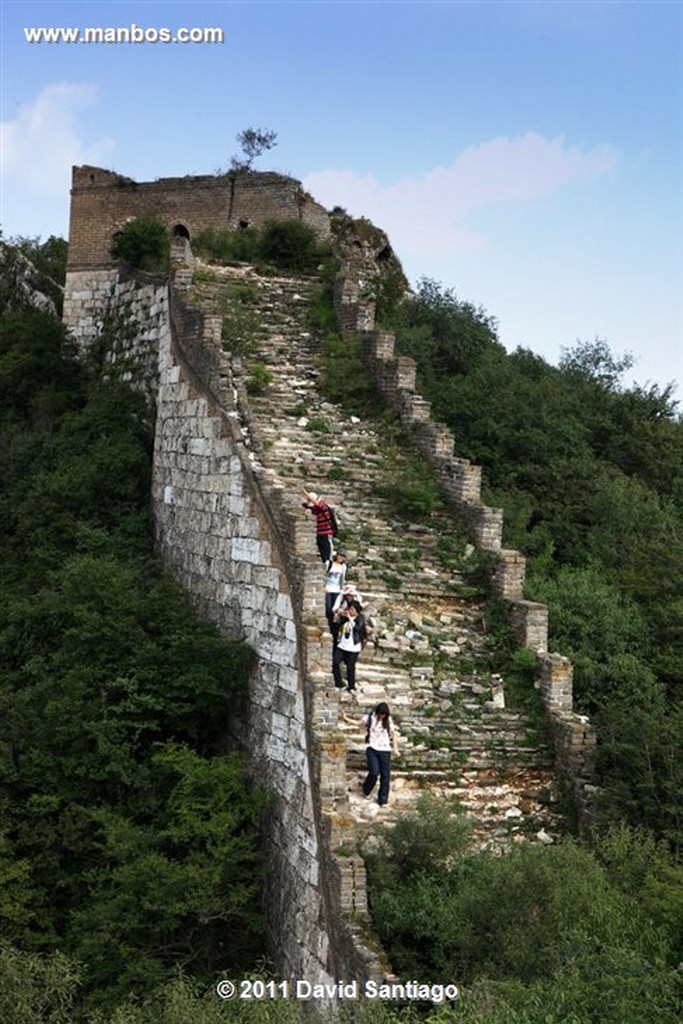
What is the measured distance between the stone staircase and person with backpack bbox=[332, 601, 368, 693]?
154 mm

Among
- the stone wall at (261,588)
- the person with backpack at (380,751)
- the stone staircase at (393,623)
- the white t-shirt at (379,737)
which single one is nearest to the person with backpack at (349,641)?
the stone staircase at (393,623)

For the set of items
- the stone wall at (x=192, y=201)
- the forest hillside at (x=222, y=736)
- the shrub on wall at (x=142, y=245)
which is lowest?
the forest hillside at (x=222, y=736)

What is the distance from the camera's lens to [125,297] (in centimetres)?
2517

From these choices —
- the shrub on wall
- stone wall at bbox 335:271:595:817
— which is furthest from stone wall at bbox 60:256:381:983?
stone wall at bbox 335:271:595:817

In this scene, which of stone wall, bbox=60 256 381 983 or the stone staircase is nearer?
stone wall, bbox=60 256 381 983

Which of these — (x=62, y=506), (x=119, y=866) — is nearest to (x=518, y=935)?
(x=119, y=866)

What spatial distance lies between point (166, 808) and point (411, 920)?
13.4ft

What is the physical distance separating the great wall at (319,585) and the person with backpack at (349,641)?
19 cm

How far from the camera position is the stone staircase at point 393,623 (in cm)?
1485

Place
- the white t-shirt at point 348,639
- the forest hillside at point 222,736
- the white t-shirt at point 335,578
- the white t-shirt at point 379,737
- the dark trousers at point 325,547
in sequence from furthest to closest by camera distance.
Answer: the dark trousers at point 325,547, the white t-shirt at point 335,578, the white t-shirt at point 348,639, the white t-shirt at point 379,737, the forest hillside at point 222,736

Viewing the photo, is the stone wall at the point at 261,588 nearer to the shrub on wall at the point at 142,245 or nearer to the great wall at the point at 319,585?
the great wall at the point at 319,585

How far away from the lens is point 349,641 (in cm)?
1529

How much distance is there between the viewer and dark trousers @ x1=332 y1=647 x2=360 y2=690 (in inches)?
607

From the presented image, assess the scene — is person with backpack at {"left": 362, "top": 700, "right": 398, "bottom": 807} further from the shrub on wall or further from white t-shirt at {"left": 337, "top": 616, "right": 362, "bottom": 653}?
the shrub on wall
